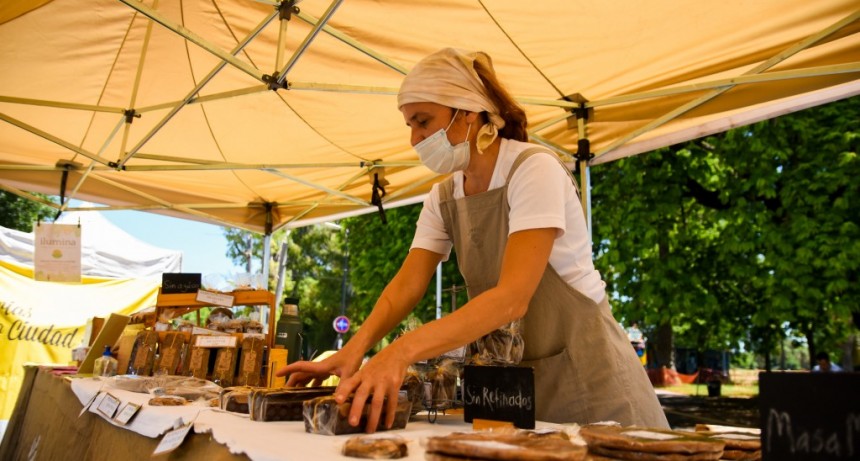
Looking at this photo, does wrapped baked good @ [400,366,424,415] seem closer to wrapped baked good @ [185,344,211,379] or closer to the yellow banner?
wrapped baked good @ [185,344,211,379]

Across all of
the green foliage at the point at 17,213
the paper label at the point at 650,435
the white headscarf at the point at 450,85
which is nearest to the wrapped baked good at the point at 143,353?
the white headscarf at the point at 450,85

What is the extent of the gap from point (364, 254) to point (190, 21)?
11.0 metres

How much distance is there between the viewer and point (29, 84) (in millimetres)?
4273

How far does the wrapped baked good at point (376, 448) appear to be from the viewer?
86 centimetres

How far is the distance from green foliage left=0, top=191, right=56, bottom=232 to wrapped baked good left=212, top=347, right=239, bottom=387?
18.8m

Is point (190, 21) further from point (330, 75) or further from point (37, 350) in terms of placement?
point (37, 350)

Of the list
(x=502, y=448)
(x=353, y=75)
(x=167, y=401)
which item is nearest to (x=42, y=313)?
(x=353, y=75)

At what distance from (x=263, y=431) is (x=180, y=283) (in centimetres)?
211

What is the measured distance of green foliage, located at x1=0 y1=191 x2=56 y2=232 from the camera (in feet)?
59.5

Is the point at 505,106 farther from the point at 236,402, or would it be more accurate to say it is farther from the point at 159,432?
the point at 159,432

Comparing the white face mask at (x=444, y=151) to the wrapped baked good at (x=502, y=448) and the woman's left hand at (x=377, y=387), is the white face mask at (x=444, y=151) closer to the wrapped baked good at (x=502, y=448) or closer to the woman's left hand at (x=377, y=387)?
the woman's left hand at (x=377, y=387)

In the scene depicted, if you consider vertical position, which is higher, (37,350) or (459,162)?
(459,162)

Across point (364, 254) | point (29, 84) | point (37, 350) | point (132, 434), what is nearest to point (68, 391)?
point (132, 434)

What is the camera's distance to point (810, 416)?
0.71 meters
